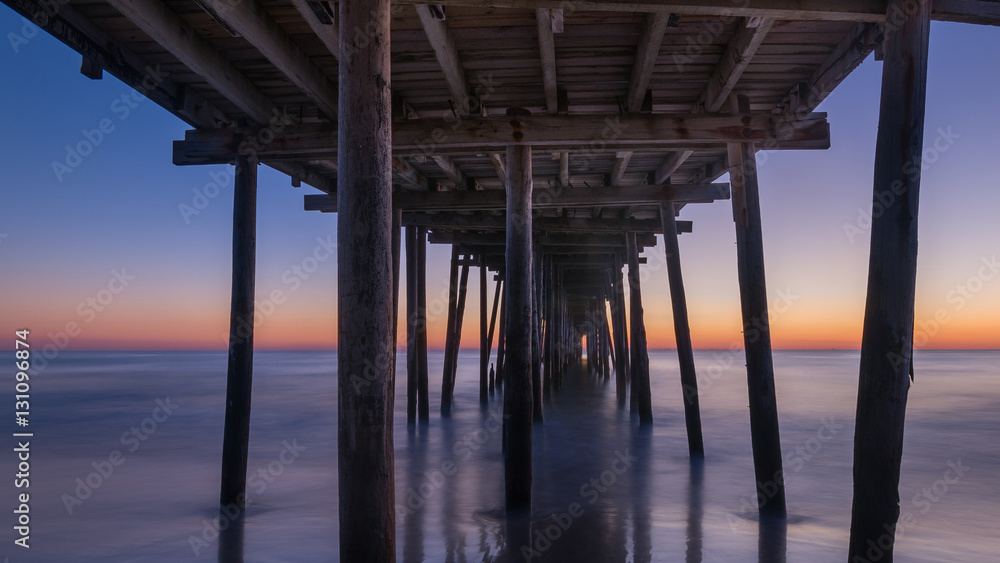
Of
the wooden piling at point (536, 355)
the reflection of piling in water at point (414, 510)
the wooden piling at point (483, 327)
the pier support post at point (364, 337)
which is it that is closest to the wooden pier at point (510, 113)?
the pier support post at point (364, 337)

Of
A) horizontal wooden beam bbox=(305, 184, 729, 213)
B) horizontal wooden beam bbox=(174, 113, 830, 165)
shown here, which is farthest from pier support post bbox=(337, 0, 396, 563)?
horizontal wooden beam bbox=(305, 184, 729, 213)

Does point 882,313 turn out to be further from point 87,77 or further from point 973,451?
point 973,451

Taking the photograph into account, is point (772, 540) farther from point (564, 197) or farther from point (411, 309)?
point (411, 309)

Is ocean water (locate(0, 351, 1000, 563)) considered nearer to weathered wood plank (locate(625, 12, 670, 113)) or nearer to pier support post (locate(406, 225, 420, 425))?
pier support post (locate(406, 225, 420, 425))

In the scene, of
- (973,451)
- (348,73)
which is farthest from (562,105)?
(973,451)

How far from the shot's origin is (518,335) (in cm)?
562

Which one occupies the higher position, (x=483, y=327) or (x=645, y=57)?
(x=645, y=57)

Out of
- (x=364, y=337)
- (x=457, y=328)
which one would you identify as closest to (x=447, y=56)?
(x=364, y=337)

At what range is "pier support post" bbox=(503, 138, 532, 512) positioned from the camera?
5500 millimetres

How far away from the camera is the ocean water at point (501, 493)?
4.89 metres

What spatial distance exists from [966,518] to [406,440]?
7634 millimetres

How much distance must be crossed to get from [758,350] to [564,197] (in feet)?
14.5

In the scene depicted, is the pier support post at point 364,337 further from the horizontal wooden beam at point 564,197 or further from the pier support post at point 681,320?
the pier support post at point 681,320

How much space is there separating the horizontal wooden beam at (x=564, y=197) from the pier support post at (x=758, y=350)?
3356 mm
